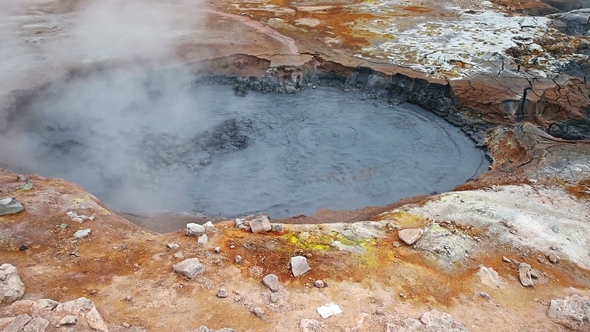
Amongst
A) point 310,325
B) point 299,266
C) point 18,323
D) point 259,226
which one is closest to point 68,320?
point 18,323

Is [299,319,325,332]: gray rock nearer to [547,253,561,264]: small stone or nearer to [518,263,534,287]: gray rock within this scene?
[518,263,534,287]: gray rock

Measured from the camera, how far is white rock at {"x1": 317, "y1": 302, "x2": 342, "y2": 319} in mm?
3641

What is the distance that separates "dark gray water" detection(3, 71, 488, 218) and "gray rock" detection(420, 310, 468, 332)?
2.98 meters

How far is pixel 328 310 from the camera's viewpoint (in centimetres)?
369

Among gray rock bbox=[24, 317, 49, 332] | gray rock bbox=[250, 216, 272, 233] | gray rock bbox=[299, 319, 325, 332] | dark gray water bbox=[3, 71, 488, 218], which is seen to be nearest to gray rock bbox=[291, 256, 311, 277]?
gray rock bbox=[299, 319, 325, 332]

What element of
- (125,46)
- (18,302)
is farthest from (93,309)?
(125,46)

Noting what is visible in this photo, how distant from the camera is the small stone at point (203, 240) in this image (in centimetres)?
440

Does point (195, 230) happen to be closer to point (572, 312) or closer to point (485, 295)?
point (485, 295)

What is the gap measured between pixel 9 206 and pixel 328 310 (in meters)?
3.59

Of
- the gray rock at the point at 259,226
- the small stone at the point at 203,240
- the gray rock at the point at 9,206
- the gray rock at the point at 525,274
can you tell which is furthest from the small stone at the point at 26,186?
the gray rock at the point at 525,274

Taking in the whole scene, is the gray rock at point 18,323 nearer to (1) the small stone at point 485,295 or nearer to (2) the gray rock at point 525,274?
(1) the small stone at point 485,295

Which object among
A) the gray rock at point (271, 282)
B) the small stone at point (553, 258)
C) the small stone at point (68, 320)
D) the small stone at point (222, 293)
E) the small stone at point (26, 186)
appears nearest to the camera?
the small stone at point (68, 320)

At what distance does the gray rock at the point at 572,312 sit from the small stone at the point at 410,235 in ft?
4.40

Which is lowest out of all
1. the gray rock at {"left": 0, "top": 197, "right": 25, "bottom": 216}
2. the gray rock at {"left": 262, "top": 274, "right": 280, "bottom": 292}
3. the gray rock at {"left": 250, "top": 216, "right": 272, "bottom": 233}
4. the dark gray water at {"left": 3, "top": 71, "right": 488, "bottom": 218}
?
the dark gray water at {"left": 3, "top": 71, "right": 488, "bottom": 218}
